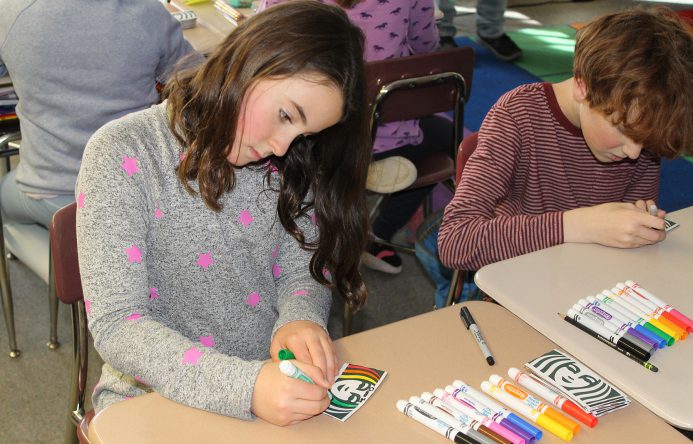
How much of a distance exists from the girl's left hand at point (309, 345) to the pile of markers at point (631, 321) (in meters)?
0.42

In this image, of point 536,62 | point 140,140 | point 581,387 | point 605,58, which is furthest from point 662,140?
point 536,62

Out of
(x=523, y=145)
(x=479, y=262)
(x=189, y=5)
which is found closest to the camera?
(x=479, y=262)

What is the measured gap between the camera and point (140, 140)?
133 cm

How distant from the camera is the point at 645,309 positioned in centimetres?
140

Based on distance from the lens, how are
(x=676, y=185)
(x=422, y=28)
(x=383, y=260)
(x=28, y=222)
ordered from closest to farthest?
(x=28, y=222) → (x=422, y=28) → (x=383, y=260) → (x=676, y=185)

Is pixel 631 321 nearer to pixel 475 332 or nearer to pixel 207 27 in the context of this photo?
pixel 475 332

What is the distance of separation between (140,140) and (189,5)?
1765mm

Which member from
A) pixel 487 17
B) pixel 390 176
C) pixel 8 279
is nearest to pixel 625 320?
pixel 390 176

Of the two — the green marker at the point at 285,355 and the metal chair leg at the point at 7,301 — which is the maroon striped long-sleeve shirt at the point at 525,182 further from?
the metal chair leg at the point at 7,301

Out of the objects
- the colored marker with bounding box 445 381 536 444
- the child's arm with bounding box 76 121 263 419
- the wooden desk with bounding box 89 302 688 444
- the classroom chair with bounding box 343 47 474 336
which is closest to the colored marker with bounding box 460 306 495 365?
Answer: the wooden desk with bounding box 89 302 688 444

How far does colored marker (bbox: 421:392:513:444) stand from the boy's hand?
22.0 inches

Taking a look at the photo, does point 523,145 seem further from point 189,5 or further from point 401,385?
point 189,5

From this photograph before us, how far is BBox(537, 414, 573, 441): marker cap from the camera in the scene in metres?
1.17

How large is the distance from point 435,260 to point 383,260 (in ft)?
2.81
